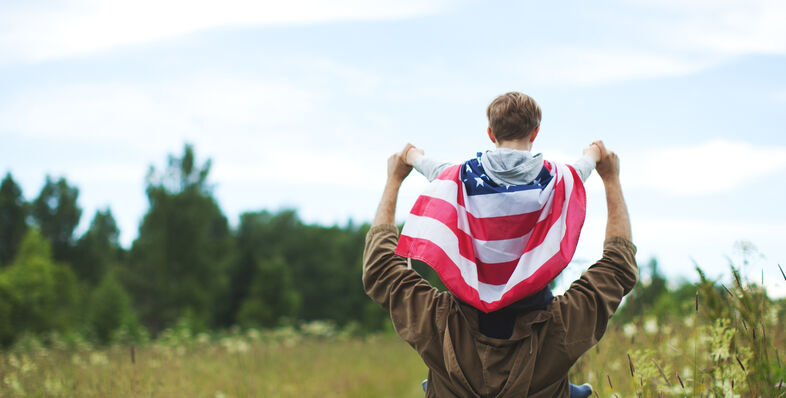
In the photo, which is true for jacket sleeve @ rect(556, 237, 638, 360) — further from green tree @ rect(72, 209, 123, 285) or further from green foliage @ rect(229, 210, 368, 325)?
green tree @ rect(72, 209, 123, 285)

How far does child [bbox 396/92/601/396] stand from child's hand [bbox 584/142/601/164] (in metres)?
0.23

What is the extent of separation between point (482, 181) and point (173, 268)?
102 ft

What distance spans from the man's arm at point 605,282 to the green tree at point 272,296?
32688 mm

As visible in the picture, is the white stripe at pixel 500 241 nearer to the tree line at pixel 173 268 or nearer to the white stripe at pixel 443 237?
the white stripe at pixel 443 237

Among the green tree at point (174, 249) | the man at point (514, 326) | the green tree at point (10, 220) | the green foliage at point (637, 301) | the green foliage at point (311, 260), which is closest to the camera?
the man at point (514, 326)

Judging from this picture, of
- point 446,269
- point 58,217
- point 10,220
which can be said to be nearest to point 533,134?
point 446,269

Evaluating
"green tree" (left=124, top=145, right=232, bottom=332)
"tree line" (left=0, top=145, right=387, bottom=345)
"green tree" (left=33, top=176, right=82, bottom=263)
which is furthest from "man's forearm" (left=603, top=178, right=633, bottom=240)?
"green tree" (left=33, top=176, right=82, bottom=263)

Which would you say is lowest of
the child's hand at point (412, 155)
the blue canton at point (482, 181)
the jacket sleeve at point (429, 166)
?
the blue canton at point (482, 181)

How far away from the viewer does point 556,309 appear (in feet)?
7.79

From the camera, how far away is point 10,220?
42000 mm

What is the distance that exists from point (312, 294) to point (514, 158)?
43633 mm

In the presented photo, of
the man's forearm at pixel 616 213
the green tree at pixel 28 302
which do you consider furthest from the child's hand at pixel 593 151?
the green tree at pixel 28 302

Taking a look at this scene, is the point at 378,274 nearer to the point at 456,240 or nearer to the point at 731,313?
the point at 456,240

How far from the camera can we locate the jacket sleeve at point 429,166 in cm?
259
